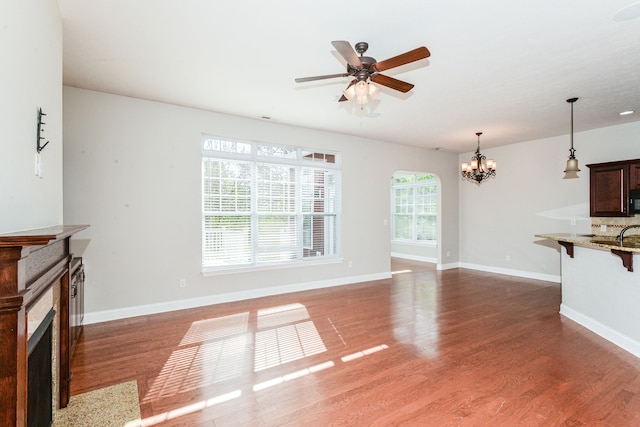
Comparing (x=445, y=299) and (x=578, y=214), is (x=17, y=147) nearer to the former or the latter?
A: (x=445, y=299)

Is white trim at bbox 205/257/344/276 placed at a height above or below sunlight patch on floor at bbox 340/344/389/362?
above

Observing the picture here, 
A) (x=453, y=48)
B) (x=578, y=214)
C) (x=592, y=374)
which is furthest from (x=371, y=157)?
(x=592, y=374)

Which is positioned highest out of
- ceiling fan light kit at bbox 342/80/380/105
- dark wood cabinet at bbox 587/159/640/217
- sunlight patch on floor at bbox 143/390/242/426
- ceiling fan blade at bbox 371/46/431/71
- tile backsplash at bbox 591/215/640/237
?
ceiling fan blade at bbox 371/46/431/71

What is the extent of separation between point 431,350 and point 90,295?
414 cm

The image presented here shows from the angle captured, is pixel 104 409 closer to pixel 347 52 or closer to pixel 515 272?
pixel 347 52

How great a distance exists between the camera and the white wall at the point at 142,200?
12.8 ft

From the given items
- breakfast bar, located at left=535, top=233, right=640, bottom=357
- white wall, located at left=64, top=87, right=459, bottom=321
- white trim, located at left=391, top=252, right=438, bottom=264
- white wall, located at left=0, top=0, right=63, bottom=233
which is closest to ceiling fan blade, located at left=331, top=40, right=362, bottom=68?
white wall, located at left=0, top=0, right=63, bottom=233

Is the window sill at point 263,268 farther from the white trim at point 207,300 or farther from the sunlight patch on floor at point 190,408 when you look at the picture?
the sunlight patch on floor at point 190,408

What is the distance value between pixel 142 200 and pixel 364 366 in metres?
3.54

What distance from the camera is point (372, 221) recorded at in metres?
6.37

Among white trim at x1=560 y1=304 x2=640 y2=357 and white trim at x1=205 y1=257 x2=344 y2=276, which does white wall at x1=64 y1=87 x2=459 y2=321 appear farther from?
white trim at x1=560 y1=304 x2=640 y2=357

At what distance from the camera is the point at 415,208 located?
29.9 feet

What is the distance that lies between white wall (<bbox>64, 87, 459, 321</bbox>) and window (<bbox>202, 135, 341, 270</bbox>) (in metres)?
0.19

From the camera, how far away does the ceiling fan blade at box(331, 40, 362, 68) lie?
7.17ft
